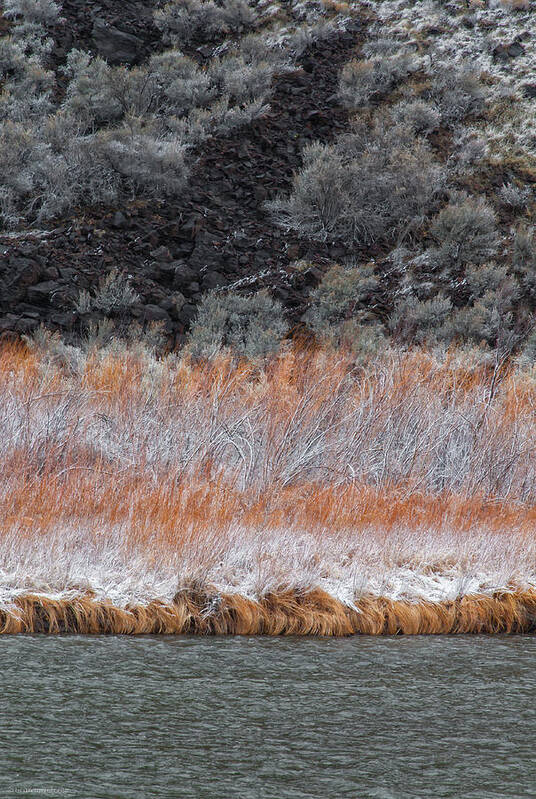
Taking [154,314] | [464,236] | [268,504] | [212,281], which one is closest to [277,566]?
[268,504]

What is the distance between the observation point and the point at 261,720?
421 centimetres

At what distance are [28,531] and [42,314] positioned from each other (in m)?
12.1

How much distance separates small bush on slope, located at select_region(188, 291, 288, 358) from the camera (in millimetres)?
17109

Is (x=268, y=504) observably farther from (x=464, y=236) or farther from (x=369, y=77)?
(x=369, y=77)

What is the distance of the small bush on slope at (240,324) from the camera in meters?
17.1

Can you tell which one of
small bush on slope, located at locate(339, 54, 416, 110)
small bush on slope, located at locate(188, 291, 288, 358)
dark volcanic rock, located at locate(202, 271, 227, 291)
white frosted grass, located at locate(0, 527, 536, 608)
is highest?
small bush on slope, located at locate(339, 54, 416, 110)

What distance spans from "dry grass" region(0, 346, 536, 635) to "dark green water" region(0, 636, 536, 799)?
39 centimetres

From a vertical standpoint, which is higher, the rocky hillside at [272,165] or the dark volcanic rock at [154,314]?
the rocky hillside at [272,165]

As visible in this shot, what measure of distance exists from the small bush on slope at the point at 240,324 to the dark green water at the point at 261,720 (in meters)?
11.5

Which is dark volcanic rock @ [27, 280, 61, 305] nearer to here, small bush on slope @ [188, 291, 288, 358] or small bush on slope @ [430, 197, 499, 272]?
small bush on slope @ [188, 291, 288, 358]

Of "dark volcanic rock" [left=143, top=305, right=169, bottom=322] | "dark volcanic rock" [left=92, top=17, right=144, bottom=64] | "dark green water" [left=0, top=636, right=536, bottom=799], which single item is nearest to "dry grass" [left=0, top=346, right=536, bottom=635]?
"dark green water" [left=0, top=636, right=536, bottom=799]

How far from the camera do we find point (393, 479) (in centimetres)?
914

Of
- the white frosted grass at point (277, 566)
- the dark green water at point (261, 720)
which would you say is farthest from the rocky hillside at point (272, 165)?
the dark green water at point (261, 720)

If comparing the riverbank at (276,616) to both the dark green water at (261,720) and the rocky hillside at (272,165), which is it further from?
the rocky hillside at (272,165)
